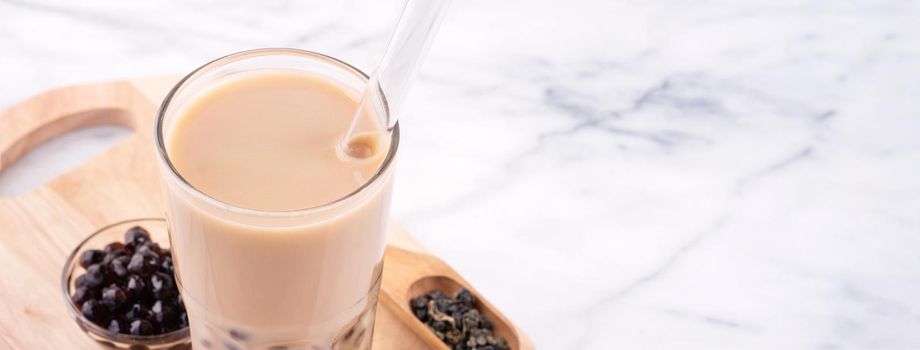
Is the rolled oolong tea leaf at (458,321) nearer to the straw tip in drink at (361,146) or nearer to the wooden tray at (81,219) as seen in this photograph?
the wooden tray at (81,219)

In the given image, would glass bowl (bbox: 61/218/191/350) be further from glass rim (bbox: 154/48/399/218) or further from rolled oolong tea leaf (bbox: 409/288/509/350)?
glass rim (bbox: 154/48/399/218)

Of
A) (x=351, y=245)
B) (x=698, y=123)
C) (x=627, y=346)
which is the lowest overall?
(x=627, y=346)

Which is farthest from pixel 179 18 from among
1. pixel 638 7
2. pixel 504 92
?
pixel 638 7

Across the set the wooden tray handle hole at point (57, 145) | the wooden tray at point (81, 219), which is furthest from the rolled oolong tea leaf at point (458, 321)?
the wooden tray handle hole at point (57, 145)

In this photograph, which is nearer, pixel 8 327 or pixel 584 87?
pixel 8 327

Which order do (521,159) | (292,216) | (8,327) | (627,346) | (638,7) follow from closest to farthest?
(292,216) < (8,327) < (627,346) < (521,159) < (638,7)

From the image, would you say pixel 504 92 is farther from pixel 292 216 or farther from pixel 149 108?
pixel 292 216

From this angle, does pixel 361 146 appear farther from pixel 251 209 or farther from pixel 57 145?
pixel 57 145
